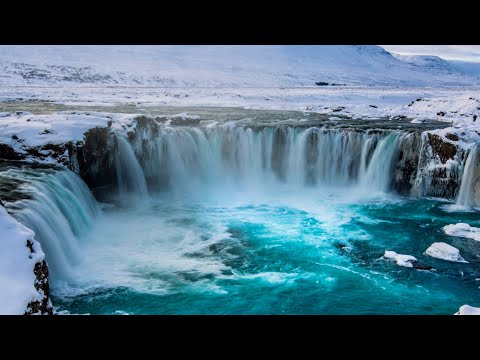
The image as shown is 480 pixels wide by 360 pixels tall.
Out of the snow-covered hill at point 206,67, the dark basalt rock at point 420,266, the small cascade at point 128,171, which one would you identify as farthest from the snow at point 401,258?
the snow-covered hill at point 206,67

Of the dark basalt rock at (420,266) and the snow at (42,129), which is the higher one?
the snow at (42,129)

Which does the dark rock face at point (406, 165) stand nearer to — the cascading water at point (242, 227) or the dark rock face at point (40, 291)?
the cascading water at point (242, 227)

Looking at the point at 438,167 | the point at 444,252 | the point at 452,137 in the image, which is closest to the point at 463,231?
the point at 444,252

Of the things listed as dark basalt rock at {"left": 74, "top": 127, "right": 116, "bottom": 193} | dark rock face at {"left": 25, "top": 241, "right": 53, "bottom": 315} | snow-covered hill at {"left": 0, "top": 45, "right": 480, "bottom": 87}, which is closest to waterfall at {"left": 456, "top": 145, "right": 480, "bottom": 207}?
dark basalt rock at {"left": 74, "top": 127, "right": 116, "bottom": 193}

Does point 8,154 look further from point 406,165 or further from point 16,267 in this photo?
point 406,165

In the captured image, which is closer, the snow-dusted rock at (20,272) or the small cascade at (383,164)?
the snow-dusted rock at (20,272)

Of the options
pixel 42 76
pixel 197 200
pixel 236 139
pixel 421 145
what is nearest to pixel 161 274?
pixel 197 200
